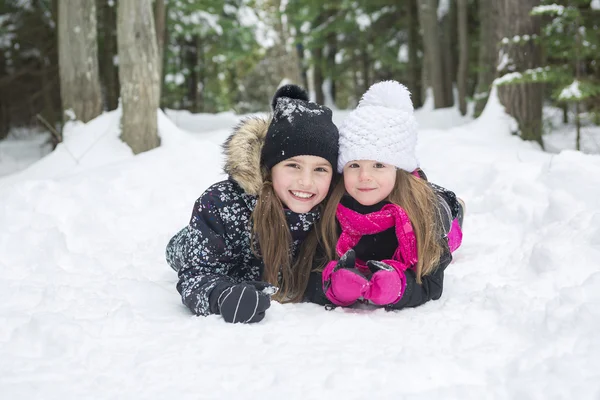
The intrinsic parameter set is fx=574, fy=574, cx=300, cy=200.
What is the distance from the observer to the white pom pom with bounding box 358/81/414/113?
3.12 m

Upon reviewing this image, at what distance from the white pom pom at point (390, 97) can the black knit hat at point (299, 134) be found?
268 millimetres

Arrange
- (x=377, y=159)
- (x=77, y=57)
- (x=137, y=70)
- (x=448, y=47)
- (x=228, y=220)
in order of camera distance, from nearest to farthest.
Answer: (x=377, y=159) → (x=228, y=220) → (x=137, y=70) → (x=77, y=57) → (x=448, y=47)

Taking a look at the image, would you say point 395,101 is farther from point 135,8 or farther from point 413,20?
point 413,20

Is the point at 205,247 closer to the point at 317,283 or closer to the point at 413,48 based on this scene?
the point at 317,283

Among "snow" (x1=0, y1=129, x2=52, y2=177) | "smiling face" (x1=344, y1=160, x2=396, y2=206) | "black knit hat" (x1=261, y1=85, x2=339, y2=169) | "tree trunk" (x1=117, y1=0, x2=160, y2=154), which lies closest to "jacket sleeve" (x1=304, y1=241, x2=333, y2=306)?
"smiling face" (x1=344, y1=160, x2=396, y2=206)

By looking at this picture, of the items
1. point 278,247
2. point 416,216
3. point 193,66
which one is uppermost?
point 193,66

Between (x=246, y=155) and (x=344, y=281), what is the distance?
32.5 inches

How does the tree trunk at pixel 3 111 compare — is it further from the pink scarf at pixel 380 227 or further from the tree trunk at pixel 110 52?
the pink scarf at pixel 380 227

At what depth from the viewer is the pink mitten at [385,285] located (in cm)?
285

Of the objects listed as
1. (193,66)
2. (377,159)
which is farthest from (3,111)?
(377,159)

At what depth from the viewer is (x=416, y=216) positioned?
3.02 meters

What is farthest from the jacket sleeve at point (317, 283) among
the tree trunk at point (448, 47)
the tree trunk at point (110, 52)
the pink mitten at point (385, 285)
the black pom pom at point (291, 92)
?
the tree trunk at point (448, 47)

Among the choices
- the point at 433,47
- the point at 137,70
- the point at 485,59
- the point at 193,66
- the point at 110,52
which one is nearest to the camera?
the point at 137,70

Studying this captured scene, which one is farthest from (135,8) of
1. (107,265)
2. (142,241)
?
(107,265)
